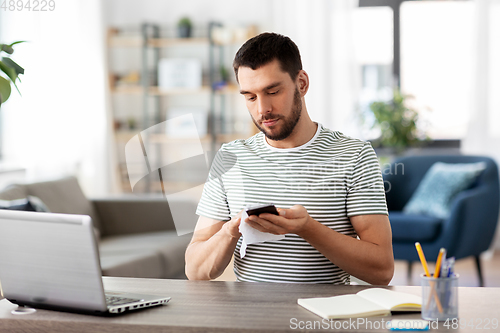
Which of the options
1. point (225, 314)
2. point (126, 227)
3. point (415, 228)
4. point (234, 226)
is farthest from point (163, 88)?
point (225, 314)

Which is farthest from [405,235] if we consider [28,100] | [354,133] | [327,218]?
[28,100]

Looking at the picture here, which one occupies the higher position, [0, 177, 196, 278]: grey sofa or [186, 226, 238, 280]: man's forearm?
[186, 226, 238, 280]: man's forearm

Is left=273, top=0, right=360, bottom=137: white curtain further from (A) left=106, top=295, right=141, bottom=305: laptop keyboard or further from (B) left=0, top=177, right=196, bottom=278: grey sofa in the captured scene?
(A) left=106, top=295, right=141, bottom=305: laptop keyboard

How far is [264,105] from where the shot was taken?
1.46 m

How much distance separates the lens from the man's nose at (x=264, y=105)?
146cm

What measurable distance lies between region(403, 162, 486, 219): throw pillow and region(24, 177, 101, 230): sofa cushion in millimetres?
2001

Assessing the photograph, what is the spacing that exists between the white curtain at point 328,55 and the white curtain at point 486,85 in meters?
0.94

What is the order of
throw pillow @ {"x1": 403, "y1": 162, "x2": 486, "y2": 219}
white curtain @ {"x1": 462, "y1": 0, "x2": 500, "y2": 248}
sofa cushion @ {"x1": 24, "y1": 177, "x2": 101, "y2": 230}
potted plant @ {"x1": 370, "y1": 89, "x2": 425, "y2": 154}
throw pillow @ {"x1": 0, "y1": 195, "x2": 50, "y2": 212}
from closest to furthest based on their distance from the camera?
1. throw pillow @ {"x1": 0, "y1": 195, "x2": 50, "y2": 212}
2. sofa cushion @ {"x1": 24, "y1": 177, "x2": 101, "y2": 230}
3. throw pillow @ {"x1": 403, "y1": 162, "x2": 486, "y2": 219}
4. potted plant @ {"x1": 370, "y1": 89, "x2": 425, "y2": 154}
5. white curtain @ {"x1": 462, "y1": 0, "x2": 500, "y2": 248}

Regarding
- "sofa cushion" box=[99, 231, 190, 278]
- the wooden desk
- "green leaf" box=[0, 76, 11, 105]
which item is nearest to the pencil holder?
the wooden desk

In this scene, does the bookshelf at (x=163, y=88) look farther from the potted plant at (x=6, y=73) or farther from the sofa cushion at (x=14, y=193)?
the potted plant at (x=6, y=73)

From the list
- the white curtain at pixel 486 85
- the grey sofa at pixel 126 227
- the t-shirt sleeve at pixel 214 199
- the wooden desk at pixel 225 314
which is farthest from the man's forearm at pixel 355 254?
the white curtain at pixel 486 85

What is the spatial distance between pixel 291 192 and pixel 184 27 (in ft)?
11.9

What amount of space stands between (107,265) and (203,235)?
4.19 ft

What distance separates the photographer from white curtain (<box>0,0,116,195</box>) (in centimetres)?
422
